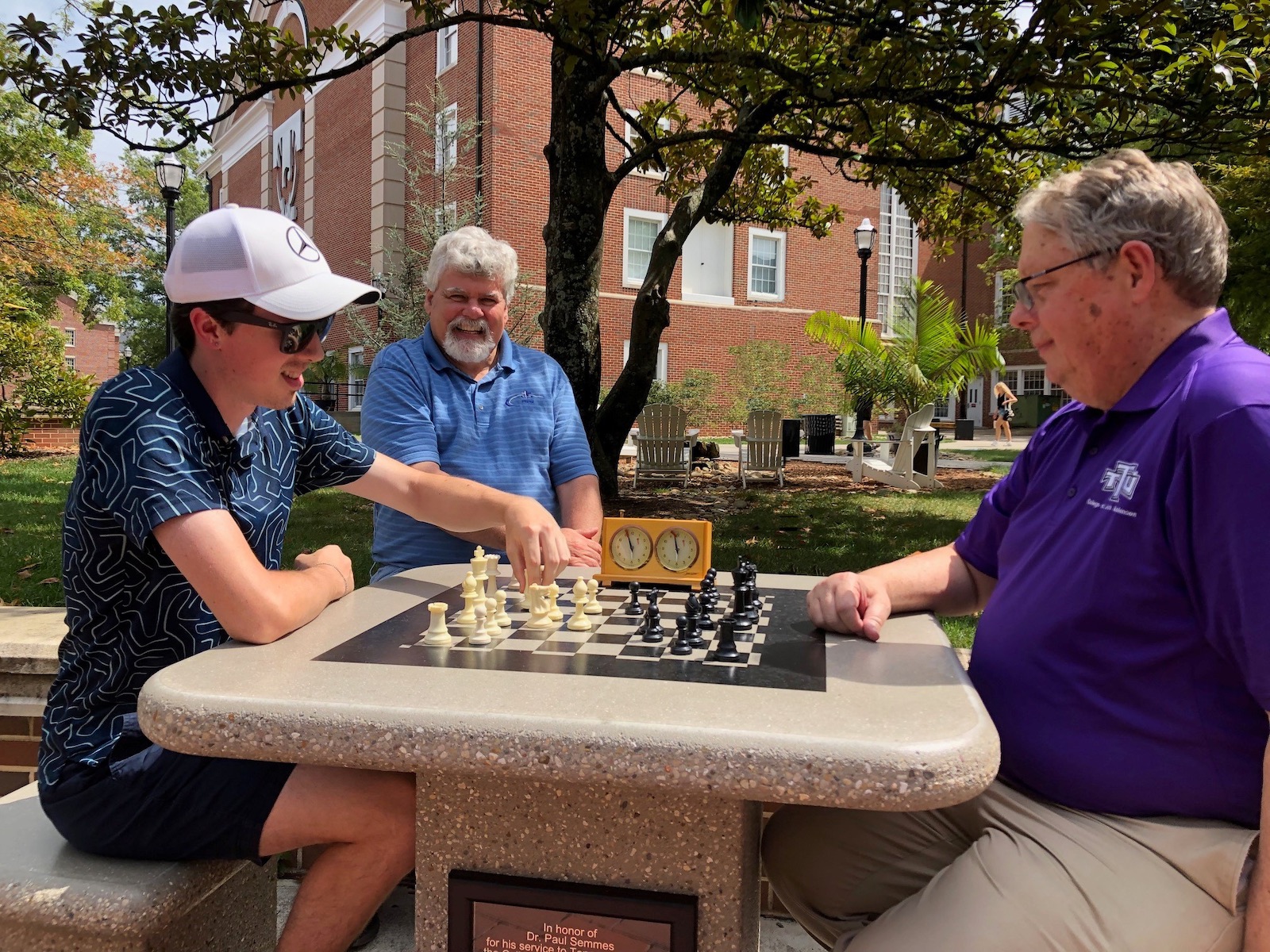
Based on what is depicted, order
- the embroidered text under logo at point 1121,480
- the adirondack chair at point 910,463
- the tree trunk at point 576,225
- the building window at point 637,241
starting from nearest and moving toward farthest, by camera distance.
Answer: the embroidered text under logo at point 1121,480
the tree trunk at point 576,225
the adirondack chair at point 910,463
the building window at point 637,241

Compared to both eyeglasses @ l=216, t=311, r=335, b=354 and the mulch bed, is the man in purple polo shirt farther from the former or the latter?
the mulch bed

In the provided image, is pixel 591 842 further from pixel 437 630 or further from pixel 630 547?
pixel 630 547

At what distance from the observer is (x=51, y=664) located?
2773mm

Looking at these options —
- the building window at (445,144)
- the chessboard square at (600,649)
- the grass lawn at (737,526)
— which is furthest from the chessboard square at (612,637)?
the building window at (445,144)

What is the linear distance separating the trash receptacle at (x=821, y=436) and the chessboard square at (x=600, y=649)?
17172 mm

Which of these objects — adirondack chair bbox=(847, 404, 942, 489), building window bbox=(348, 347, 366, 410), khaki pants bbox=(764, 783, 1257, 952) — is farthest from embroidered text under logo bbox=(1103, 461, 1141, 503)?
building window bbox=(348, 347, 366, 410)

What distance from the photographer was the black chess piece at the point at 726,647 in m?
1.74

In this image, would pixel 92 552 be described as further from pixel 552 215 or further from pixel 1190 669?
pixel 552 215

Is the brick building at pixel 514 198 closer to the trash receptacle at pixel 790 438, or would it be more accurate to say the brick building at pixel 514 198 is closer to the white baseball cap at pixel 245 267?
A: the trash receptacle at pixel 790 438

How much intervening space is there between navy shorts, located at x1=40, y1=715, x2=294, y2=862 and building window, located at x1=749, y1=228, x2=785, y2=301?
24645mm

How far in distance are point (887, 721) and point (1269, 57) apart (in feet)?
24.4

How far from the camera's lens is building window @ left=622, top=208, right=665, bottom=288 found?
75.7 feet

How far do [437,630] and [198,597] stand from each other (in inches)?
20.8

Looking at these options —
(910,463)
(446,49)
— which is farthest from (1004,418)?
(446,49)
